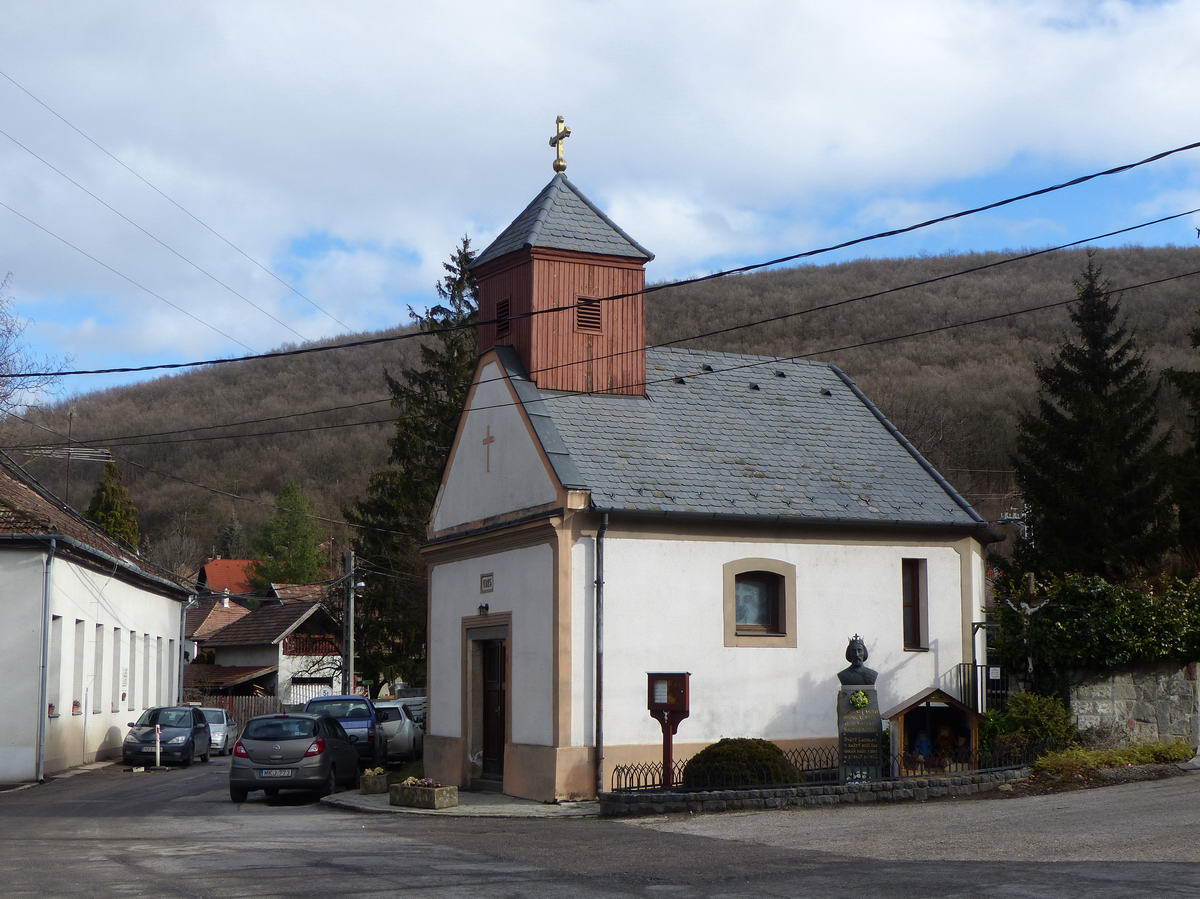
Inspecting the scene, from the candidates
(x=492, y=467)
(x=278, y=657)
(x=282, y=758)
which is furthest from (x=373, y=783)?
(x=278, y=657)

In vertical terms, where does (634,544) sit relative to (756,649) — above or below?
above

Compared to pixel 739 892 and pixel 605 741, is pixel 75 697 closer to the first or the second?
pixel 605 741

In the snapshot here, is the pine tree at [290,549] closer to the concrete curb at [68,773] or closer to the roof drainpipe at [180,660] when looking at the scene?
the roof drainpipe at [180,660]

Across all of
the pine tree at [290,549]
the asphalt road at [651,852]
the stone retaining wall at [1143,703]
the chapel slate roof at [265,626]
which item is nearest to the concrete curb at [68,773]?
the asphalt road at [651,852]

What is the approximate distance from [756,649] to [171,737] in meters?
19.2

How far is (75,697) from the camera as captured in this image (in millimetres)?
31578

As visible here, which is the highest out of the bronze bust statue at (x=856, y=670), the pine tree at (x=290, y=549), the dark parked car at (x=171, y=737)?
the pine tree at (x=290, y=549)

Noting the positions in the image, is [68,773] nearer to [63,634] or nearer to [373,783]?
[63,634]

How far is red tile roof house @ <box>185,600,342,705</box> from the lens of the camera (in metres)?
60.7

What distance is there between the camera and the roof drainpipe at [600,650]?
→ 1994 centimetres

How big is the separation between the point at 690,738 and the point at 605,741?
1466 millimetres

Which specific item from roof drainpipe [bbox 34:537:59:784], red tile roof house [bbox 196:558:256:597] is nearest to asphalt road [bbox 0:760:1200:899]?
roof drainpipe [bbox 34:537:59:784]

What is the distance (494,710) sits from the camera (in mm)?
22781

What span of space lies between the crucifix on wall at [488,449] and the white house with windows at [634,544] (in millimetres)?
41
